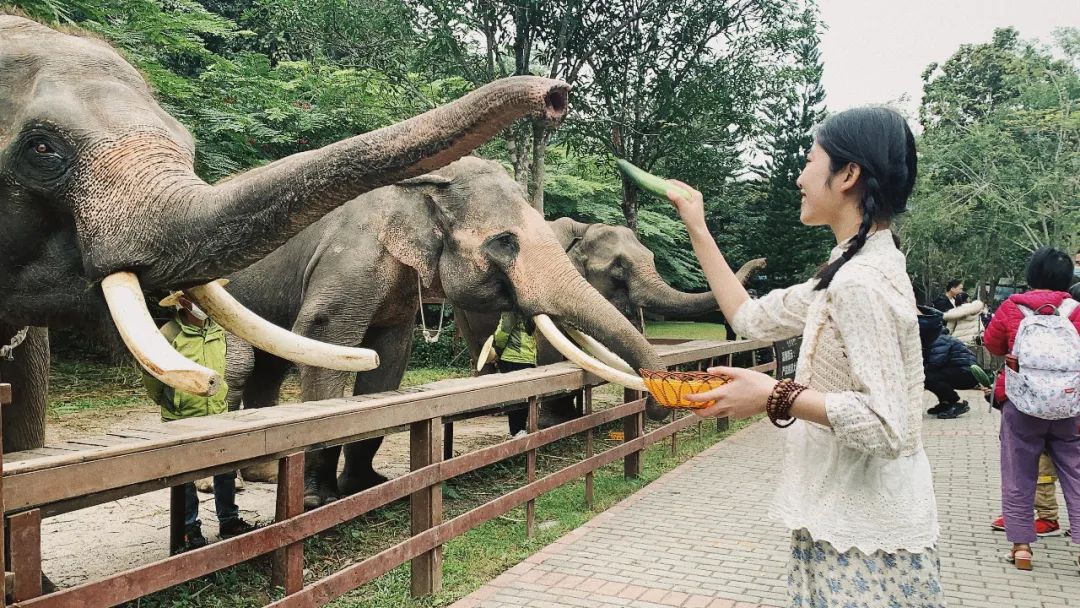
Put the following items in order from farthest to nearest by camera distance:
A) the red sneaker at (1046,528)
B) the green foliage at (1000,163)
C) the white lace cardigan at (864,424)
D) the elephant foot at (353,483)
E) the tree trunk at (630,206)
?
the green foliage at (1000,163), the tree trunk at (630,206), the elephant foot at (353,483), the red sneaker at (1046,528), the white lace cardigan at (864,424)

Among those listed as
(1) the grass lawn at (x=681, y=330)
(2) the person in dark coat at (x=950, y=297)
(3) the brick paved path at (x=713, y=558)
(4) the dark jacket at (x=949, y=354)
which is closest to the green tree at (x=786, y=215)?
(1) the grass lawn at (x=681, y=330)

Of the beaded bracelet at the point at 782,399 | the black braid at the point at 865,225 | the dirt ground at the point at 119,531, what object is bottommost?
the dirt ground at the point at 119,531

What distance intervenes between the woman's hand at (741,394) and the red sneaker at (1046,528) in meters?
5.18

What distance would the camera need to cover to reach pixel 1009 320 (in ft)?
18.9

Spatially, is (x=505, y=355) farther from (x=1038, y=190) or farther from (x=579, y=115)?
(x=1038, y=190)

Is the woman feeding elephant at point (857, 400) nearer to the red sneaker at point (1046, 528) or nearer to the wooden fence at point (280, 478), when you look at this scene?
the wooden fence at point (280, 478)

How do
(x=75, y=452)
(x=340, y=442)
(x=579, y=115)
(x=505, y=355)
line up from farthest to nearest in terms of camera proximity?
(x=579, y=115) < (x=505, y=355) < (x=340, y=442) < (x=75, y=452)

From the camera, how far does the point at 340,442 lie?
401 centimetres

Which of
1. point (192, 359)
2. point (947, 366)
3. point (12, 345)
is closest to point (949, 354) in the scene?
point (947, 366)

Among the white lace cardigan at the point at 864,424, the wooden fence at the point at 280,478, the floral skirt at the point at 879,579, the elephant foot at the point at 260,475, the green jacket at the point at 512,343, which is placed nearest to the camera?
the white lace cardigan at the point at 864,424

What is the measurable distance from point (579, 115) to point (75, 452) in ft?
37.5

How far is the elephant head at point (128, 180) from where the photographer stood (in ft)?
9.61

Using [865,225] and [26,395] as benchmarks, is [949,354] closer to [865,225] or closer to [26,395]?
[865,225]

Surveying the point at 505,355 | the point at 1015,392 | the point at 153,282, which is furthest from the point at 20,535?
the point at 505,355
